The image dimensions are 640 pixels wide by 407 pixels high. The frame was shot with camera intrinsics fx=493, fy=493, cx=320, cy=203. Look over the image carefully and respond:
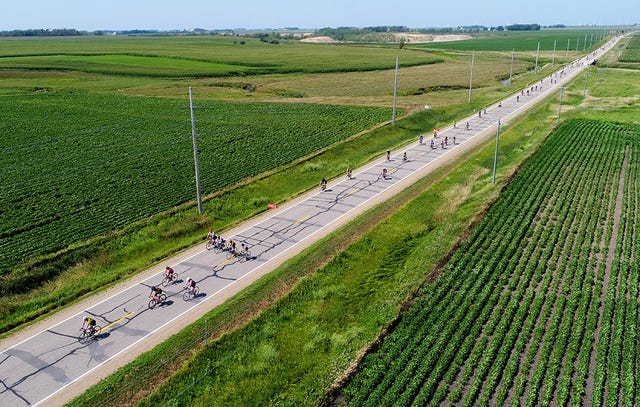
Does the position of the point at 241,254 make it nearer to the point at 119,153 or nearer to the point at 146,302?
the point at 146,302

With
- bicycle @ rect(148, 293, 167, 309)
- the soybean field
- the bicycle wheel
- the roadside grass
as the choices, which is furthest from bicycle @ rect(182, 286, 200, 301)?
the soybean field

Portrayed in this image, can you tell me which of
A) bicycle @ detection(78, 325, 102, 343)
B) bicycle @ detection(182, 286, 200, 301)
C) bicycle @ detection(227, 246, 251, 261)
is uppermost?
bicycle @ detection(227, 246, 251, 261)

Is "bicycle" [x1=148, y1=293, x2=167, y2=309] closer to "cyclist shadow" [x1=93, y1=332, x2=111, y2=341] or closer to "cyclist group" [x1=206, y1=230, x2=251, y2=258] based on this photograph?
"cyclist shadow" [x1=93, y1=332, x2=111, y2=341]

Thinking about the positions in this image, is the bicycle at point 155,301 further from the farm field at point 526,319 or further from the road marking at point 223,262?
the farm field at point 526,319

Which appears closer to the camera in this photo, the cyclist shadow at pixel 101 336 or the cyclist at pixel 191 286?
the cyclist shadow at pixel 101 336

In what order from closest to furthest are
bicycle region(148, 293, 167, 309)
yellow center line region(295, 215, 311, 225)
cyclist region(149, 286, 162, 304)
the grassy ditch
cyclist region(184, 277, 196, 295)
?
cyclist region(149, 286, 162, 304)
bicycle region(148, 293, 167, 309)
cyclist region(184, 277, 196, 295)
the grassy ditch
yellow center line region(295, 215, 311, 225)

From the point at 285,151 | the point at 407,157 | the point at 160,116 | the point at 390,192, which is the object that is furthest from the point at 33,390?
the point at 160,116

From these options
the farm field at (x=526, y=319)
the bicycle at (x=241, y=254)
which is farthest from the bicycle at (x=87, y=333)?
the farm field at (x=526, y=319)

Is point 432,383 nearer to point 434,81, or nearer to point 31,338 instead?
point 31,338
